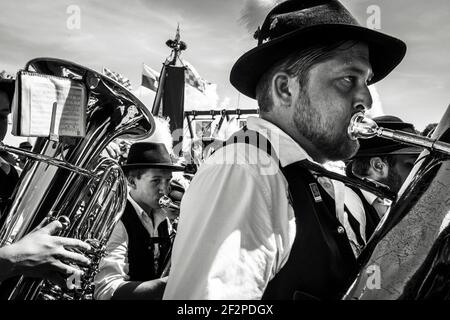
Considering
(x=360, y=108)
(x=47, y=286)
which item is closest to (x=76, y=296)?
(x=47, y=286)

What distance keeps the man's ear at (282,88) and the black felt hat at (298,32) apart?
92 millimetres

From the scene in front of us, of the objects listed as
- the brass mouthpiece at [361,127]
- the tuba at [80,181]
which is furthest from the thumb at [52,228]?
the brass mouthpiece at [361,127]

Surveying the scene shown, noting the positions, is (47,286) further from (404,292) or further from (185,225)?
(404,292)

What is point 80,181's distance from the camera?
2580mm

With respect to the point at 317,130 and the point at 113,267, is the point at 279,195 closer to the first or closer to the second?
the point at 317,130

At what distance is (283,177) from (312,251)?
261 millimetres

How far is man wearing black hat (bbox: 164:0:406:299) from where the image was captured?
1.17 metres

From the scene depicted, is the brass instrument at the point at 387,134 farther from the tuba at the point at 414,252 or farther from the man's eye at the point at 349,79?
the man's eye at the point at 349,79

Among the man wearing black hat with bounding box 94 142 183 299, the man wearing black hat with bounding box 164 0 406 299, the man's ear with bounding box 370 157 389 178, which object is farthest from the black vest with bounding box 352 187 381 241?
the man's ear with bounding box 370 157 389 178

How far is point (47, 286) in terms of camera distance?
257 centimetres

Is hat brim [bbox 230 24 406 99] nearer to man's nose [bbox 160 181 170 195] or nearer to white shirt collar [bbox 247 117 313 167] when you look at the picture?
white shirt collar [bbox 247 117 313 167]

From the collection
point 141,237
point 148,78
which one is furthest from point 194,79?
point 141,237

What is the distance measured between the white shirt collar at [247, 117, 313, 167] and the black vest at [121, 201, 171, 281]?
1943 mm
